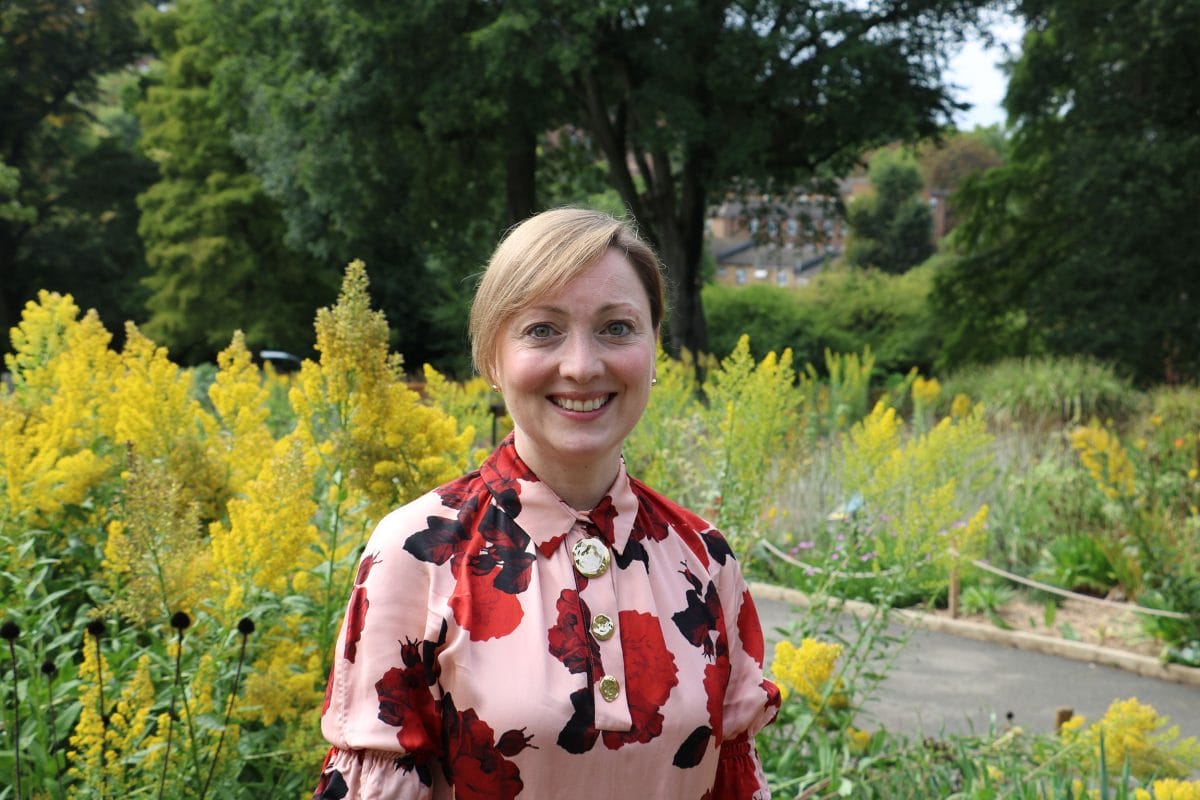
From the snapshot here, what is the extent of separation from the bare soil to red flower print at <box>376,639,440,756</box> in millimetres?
5507

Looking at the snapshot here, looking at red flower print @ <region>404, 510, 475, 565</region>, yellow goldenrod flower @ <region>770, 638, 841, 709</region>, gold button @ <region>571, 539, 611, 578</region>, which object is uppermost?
red flower print @ <region>404, 510, 475, 565</region>

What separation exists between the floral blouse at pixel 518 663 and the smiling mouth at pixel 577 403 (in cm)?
12

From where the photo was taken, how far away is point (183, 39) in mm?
24641

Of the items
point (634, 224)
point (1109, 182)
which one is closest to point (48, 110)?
point (1109, 182)

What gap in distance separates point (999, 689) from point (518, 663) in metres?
4.65

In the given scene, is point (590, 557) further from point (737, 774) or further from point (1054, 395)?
point (1054, 395)

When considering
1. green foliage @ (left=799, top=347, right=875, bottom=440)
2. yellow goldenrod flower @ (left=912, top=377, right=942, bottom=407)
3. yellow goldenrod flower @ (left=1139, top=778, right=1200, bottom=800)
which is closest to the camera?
yellow goldenrod flower @ (left=1139, top=778, right=1200, bottom=800)

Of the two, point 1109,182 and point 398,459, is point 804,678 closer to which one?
point 398,459

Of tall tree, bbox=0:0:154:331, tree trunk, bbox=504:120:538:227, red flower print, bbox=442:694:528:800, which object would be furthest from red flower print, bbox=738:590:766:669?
tall tree, bbox=0:0:154:331

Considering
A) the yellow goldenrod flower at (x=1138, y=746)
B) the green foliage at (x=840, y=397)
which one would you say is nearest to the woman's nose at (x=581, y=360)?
the yellow goldenrod flower at (x=1138, y=746)

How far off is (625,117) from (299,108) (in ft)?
17.3

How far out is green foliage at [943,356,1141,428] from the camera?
1038 centimetres

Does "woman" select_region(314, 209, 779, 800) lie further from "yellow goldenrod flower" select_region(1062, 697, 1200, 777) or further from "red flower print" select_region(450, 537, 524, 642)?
"yellow goldenrod flower" select_region(1062, 697, 1200, 777)

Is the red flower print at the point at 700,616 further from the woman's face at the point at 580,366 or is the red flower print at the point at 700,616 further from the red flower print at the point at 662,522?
the woman's face at the point at 580,366
